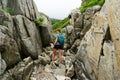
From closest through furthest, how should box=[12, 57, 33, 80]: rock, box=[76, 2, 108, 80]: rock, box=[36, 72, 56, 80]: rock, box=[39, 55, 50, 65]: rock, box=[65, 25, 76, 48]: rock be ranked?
box=[76, 2, 108, 80]: rock
box=[12, 57, 33, 80]: rock
box=[36, 72, 56, 80]: rock
box=[39, 55, 50, 65]: rock
box=[65, 25, 76, 48]: rock

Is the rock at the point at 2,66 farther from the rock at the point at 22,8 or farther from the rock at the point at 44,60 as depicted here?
the rock at the point at 22,8

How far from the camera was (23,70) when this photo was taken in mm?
19656

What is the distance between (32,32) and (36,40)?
1304mm

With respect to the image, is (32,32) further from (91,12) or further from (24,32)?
(91,12)

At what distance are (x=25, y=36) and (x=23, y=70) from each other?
14.6 ft

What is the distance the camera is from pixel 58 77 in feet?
67.5

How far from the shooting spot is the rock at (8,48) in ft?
62.2

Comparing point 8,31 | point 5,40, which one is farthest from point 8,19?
point 5,40

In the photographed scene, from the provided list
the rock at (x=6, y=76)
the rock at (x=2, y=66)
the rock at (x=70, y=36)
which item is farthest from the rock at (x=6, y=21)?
the rock at (x=70, y=36)

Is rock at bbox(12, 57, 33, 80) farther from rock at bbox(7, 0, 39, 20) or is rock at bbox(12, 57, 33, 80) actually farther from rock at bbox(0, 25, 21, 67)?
rock at bbox(7, 0, 39, 20)

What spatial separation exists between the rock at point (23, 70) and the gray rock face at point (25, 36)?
108cm

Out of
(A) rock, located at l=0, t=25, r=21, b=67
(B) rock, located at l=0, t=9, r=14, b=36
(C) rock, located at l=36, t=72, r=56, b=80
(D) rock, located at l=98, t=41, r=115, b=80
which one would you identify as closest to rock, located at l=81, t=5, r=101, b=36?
(C) rock, located at l=36, t=72, r=56, b=80

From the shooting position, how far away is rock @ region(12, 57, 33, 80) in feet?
62.7

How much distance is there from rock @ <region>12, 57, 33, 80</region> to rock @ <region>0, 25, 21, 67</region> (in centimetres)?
54
